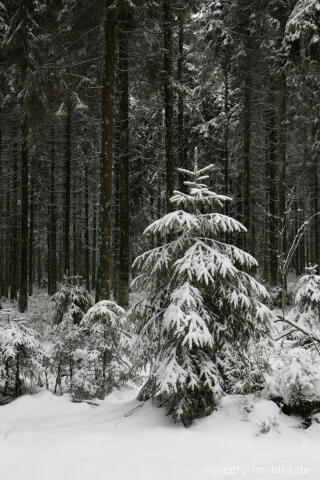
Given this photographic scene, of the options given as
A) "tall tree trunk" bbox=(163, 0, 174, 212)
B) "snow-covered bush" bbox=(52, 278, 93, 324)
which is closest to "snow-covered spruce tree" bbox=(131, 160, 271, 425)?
"snow-covered bush" bbox=(52, 278, 93, 324)

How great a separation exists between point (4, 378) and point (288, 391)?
196 inches

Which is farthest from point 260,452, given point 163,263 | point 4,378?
point 4,378

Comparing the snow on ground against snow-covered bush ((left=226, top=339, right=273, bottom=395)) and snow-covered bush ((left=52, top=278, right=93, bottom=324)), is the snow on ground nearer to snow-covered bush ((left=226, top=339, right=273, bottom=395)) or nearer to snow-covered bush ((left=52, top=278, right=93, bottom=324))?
snow-covered bush ((left=226, top=339, right=273, bottom=395))

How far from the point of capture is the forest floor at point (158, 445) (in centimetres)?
376

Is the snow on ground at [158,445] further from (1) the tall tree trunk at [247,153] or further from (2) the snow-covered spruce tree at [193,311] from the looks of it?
(1) the tall tree trunk at [247,153]

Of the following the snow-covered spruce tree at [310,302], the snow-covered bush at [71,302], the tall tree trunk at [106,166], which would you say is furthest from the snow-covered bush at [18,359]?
the snow-covered spruce tree at [310,302]

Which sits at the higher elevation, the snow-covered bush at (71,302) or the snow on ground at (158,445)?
the snow-covered bush at (71,302)

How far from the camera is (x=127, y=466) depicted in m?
3.86

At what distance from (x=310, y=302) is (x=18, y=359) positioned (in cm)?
521

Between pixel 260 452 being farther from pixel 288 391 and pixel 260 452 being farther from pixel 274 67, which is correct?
pixel 274 67

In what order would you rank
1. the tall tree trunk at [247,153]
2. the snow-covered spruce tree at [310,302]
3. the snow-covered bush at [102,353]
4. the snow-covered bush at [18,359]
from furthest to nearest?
1. the tall tree trunk at [247,153]
2. the snow-covered bush at [102,353]
3. the snow-covered bush at [18,359]
4. the snow-covered spruce tree at [310,302]

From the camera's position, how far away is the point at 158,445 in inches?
171

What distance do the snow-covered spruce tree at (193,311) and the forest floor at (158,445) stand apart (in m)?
0.35

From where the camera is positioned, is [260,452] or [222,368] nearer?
[260,452]
